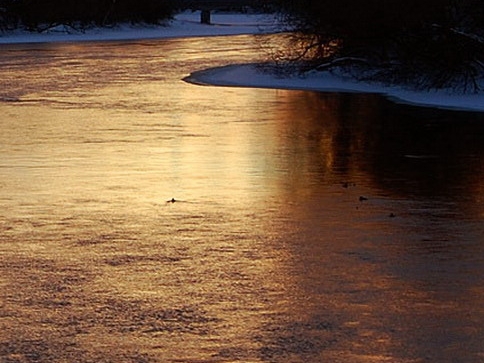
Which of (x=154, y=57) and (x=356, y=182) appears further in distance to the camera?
(x=154, y=57)

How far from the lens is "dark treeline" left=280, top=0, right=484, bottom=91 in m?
29.1

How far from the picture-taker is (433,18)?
30062 mm

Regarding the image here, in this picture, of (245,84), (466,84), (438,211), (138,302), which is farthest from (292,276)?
(245,84)

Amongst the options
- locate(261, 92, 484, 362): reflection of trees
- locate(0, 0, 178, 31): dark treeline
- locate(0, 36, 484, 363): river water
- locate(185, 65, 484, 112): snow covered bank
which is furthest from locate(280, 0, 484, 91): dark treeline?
locate(0, 0, 178, 31): dark treeline

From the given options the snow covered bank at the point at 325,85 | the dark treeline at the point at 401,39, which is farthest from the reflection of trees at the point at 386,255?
the dark treeline at the point at 401,39

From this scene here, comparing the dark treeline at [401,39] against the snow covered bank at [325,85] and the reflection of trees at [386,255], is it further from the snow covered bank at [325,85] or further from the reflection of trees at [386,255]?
the reflection of trees at [386,255]

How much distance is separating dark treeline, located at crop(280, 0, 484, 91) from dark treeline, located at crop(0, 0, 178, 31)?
113 feet

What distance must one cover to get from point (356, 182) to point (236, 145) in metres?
3.85

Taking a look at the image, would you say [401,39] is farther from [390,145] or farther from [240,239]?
[240,239]

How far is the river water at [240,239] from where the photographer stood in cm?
755

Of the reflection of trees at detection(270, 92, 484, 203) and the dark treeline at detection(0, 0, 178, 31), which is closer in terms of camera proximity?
the reflection of trees at detection(270, 92, 484, 203)

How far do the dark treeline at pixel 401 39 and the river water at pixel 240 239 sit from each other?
6889 millimetres

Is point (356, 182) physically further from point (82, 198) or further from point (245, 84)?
point (245, 84)

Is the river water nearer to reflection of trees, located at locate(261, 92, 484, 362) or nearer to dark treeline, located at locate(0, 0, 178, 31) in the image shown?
reflection of trees, located at locate(261, 92, 484, 362)
